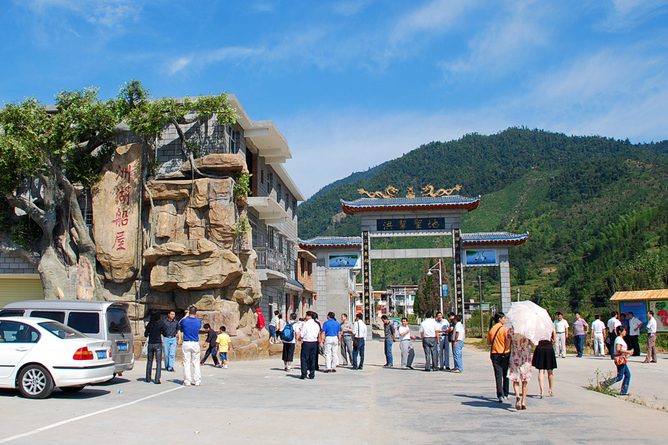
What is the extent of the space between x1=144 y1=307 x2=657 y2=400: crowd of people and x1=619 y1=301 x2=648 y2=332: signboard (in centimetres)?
54

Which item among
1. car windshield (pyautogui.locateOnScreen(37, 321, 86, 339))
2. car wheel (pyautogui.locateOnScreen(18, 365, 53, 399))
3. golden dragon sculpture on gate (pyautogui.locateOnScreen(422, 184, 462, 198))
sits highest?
golden dragon sculpture on gate (pyautogui.locateOnScreen(422, 184, 462, 198))

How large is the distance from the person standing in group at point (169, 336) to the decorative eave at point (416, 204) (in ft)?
63.4

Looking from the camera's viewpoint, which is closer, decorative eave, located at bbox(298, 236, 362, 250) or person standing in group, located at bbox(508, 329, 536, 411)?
person standing in group, located at bbox(508, 329, 536, 411)

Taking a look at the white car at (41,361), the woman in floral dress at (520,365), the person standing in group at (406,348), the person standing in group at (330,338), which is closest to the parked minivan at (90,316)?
the white car at (41,361)

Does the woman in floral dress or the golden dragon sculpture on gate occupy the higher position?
the golden dragon sculpture on gate

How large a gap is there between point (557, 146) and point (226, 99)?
135 m

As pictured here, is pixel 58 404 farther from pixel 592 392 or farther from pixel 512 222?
pixel 512 222

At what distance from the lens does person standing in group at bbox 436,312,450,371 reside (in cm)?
1595

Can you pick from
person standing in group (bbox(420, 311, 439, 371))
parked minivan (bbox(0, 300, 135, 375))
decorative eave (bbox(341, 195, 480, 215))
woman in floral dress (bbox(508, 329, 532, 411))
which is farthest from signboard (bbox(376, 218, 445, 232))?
woman in floral dress (bbox(508, 329, 532, 411))

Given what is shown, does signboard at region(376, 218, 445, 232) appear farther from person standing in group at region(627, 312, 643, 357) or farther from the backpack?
the backpack

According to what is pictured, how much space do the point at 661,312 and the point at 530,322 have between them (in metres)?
15.0

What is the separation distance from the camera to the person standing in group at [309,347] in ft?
45.5

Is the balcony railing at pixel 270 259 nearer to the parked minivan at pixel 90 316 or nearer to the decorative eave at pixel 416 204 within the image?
the decorative eave at pixel 416 204

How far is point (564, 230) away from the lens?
8700 cm
